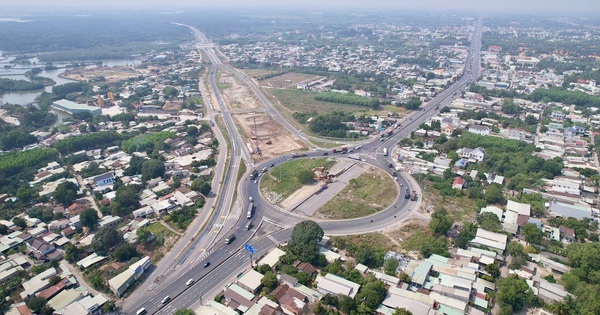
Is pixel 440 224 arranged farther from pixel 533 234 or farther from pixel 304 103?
pixel 304 103

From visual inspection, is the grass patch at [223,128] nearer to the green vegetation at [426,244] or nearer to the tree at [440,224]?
the green vegetation at [426,244]

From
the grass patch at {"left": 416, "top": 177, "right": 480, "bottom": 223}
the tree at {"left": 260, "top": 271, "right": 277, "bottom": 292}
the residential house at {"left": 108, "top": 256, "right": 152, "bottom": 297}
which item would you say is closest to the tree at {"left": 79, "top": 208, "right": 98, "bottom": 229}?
the residential house at {"left": 108, "top": 256, "right": 152, "bottom": 297}

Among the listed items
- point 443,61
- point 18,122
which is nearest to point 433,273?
point 18,122

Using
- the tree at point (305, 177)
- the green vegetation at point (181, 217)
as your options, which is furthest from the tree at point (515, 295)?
the green vegetation at point (181, 217)

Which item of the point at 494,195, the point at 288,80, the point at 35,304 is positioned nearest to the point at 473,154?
the point at 494,195

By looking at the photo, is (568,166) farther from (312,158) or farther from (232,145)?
(232,145)
